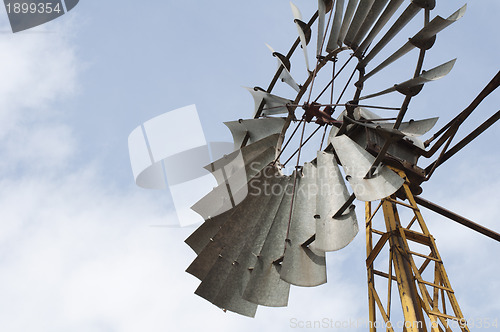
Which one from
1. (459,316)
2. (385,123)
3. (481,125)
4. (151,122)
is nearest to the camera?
(459,316)

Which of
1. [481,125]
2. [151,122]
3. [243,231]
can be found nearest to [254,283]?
[243,231]

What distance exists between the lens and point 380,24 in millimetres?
8047

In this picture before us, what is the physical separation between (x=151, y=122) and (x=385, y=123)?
11.2 feet

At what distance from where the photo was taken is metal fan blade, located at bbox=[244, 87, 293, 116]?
8953 mm

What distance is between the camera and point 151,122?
800 cm

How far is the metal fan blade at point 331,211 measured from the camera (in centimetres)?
683

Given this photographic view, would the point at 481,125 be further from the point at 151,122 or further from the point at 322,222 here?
the point at 151,122

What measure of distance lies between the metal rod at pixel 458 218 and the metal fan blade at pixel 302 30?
2616 mm

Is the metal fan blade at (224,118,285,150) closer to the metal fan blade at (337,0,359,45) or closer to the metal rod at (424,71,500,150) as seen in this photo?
the metal fan blade at (337,0,359,45)

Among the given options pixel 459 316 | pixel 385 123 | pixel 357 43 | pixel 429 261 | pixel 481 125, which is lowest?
pixel 459 316

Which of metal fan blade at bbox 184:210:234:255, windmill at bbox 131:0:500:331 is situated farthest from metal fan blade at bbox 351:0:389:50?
metal fan blade at bbox 184:210:234:255

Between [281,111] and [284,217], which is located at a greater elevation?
[281,111]

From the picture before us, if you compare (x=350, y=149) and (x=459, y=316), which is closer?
(x=459, y=316)

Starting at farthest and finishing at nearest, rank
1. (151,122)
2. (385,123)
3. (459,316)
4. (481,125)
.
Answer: (385,123), (151,122), (481,125), (459,316)
